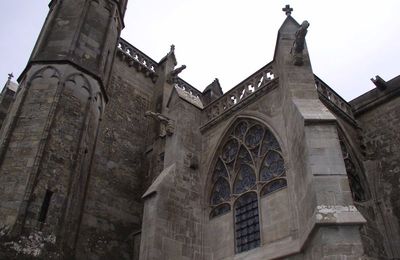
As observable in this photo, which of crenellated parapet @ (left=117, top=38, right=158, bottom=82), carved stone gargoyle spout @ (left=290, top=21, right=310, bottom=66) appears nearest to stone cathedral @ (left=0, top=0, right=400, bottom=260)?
carved stone gargoyle spout @ (left=290, top=21, right=310, bottom=66)

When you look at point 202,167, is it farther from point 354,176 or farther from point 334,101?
point 334,101

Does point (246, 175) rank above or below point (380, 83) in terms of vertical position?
below

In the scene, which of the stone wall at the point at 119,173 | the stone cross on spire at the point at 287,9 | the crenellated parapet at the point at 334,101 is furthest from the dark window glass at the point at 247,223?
the stone cross on spire at the point at 287,9

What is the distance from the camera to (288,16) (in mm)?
9062

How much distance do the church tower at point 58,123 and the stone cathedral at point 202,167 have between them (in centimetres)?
3

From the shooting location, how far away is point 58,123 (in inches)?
329

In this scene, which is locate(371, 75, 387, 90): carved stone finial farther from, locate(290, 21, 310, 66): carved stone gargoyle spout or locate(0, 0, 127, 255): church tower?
locate(0, 0, 127, 255): church tower

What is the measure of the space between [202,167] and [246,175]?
1.32 meters

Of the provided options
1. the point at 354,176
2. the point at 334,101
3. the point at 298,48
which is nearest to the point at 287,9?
the point at 298,48

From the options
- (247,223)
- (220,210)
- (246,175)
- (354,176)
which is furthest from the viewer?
(220,210)

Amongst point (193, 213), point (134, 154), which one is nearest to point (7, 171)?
point (193, 213)

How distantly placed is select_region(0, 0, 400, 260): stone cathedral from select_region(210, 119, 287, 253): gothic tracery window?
3 centimetres

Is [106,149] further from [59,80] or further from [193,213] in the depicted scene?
[193,213]

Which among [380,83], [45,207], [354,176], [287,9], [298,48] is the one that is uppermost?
[287,9]
